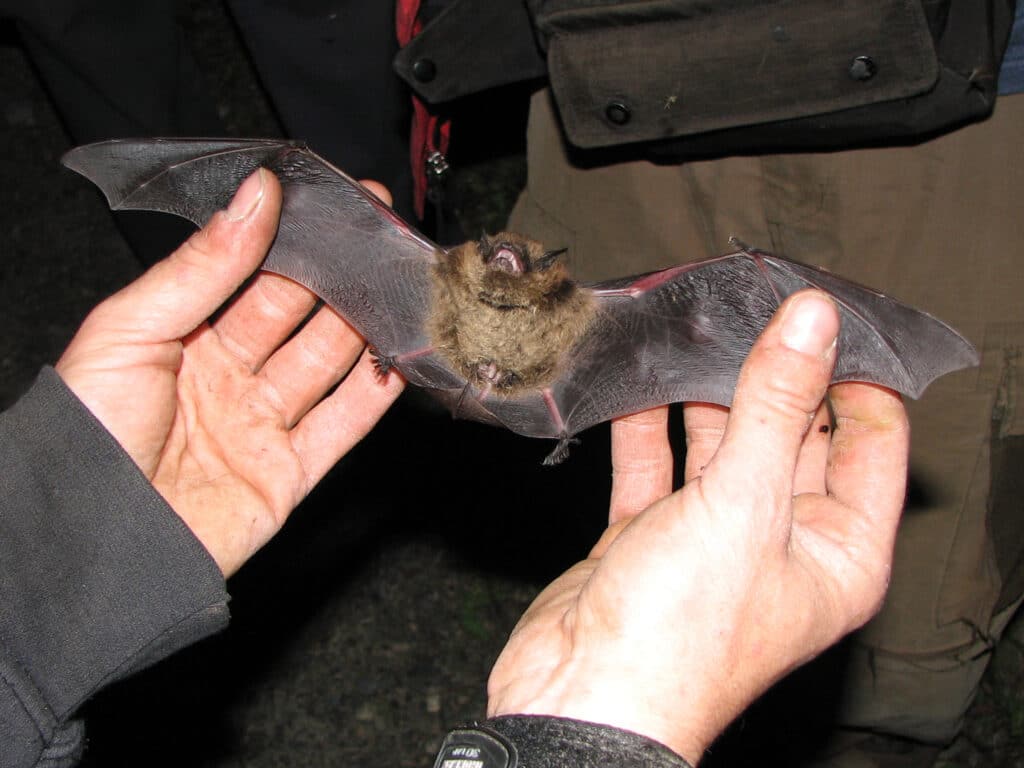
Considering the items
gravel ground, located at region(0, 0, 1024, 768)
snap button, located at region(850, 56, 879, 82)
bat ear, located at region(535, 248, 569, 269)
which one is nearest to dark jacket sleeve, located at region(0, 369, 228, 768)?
bat ear, located at region(535, 248, 569, 269)

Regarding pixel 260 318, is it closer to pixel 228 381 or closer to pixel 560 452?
pixel 228 381

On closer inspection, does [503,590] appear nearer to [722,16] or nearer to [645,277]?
[645,277]

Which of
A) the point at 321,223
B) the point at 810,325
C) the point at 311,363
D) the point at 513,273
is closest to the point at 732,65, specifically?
the point at 513,273

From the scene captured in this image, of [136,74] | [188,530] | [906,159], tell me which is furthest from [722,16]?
[136,74]

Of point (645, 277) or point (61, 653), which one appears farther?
point (645, 277)

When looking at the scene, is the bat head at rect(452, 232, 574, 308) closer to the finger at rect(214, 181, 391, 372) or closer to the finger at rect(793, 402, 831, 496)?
the finger at rect(214, 181, 391, 372)
